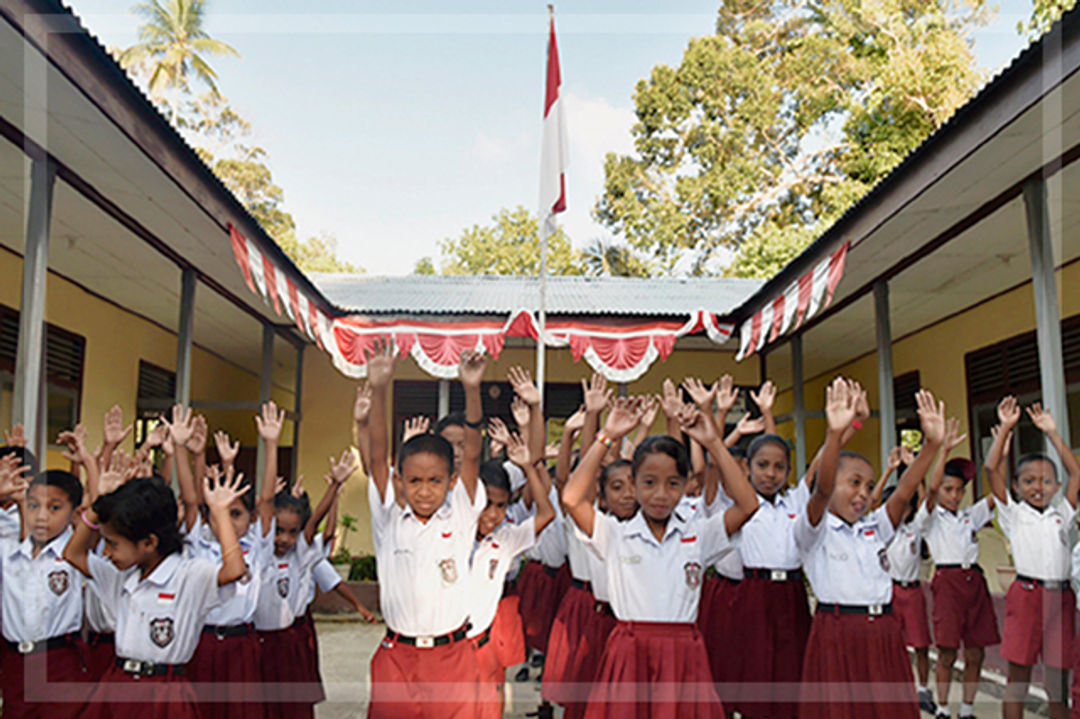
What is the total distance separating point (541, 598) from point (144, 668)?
9.25 ft

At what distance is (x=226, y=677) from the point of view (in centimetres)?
362

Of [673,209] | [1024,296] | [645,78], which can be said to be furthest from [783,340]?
[645,78]

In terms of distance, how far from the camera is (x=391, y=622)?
117 inches

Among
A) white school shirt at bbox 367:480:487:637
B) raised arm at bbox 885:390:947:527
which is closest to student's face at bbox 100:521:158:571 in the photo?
white school shirt at bbox 367:480:487:637

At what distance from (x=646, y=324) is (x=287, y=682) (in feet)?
17.8

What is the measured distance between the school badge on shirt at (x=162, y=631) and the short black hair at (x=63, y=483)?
3.20 ft

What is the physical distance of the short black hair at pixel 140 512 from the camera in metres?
2.80

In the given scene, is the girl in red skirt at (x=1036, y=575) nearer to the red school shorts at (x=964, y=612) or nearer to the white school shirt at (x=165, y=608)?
the red school shorts at (x=964, y=612)

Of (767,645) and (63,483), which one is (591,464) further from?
(63,483)

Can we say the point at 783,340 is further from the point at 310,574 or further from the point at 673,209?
the point at 673,209

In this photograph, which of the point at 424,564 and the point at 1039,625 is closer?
the point at 424,564

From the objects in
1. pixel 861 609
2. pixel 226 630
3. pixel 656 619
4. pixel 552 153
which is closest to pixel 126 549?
pixel 226 630

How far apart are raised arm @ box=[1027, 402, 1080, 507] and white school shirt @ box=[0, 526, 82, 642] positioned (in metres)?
4.32

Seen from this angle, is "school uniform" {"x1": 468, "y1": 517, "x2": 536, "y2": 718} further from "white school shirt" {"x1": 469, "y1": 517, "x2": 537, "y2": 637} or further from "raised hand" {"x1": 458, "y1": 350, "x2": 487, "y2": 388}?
"raised hand" {"x1": 458, "y1": 350, "x2": 487, "y2": 388}
